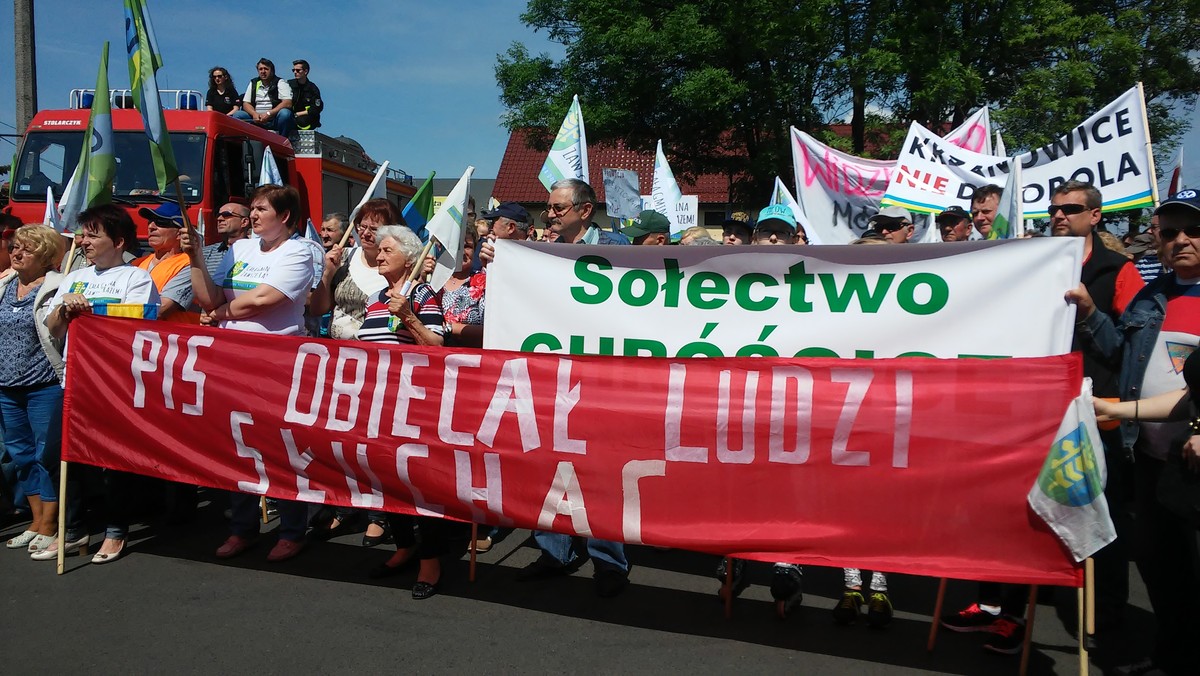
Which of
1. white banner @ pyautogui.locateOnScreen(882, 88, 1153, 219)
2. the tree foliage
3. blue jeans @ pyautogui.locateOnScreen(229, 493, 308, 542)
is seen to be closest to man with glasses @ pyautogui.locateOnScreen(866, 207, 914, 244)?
white banner @ pyautogui.locateOnScreen(882, 88, 1153, 219)

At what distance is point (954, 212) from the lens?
21.7 ft

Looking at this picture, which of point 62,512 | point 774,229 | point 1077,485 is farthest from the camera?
point 774,229

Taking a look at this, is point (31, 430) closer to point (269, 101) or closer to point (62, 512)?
point (62, 512)

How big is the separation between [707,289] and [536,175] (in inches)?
1507

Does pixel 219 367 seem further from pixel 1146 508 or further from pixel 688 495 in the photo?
pixel 1146 508

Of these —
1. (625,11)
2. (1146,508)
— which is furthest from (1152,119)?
(1146,508)

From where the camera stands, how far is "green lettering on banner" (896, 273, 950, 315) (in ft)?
13.0

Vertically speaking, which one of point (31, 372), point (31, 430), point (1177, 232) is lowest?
point (31, 430)

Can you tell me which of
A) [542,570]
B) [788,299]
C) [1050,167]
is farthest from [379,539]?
[1050,167]

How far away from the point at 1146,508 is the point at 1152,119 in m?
19.6

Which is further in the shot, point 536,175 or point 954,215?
point 536,175

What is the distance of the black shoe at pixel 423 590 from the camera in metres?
4.41

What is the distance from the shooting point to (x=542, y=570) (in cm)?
481

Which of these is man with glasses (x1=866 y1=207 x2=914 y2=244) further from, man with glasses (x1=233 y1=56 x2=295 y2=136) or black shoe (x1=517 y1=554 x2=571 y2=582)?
man with glasses (x1=233 y1=56 x2=295 y2=136)
